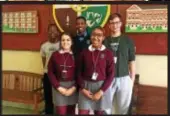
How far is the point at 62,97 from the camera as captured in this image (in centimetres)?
94

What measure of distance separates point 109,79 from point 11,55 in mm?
387

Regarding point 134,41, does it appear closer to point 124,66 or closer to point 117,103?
point 124,66

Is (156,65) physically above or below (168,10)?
below

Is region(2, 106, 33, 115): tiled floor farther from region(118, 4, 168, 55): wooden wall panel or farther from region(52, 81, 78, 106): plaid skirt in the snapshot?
region(118, 4, 168, 55): wooden wall panel

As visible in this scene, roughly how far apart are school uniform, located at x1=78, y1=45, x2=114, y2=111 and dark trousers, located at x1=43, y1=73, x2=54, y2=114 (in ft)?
0.39

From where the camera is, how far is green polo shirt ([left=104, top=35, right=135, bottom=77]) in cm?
91

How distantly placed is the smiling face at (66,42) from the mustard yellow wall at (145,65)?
12 centimetres

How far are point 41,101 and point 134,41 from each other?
42 centimetres

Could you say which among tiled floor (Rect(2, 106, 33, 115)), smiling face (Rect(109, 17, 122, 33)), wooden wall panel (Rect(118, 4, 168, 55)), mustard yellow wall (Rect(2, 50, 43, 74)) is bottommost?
tiled floor (Rect(2, 106, 33, 115))

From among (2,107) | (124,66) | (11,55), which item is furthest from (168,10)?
(2,107)

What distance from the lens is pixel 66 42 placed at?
3.00 feet

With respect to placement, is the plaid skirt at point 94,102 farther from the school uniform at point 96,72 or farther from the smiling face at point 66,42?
the smiling face at point 66,42

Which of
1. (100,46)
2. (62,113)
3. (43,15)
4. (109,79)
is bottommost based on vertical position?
(62,113)

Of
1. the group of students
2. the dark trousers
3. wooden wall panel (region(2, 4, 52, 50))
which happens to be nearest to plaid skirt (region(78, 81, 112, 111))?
the group of students
